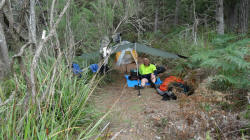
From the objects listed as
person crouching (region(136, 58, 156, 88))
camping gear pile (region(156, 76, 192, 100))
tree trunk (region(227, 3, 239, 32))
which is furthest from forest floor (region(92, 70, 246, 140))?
tree trunk (region(227, 3, 239, 32))

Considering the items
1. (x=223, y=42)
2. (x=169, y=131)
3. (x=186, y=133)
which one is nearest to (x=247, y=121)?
(x=186, y=133)

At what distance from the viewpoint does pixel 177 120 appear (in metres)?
3.13

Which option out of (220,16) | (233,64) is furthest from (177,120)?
(220,16)

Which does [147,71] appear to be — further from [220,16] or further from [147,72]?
[220,16]

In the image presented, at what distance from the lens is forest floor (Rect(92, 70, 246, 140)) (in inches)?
101

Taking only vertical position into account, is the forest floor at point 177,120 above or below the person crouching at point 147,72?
below

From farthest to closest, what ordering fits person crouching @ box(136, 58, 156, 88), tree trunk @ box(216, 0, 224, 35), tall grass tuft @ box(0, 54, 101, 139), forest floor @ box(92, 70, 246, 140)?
tree trunk @ box(216, 0, 224, 35)
person crouching @ box(136, 58, 156, 88)
forest floor @ box(92, 70, 246, 140)
tall grass tuft @ box(0, 54, 101, 139)

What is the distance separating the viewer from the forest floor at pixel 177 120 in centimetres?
256

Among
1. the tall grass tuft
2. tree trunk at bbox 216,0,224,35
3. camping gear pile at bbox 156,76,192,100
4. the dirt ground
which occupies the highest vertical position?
tree trunk at bbox 216,0,224,35

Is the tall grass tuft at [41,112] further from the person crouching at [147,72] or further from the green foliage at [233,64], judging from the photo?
the person crouching at [147,72]

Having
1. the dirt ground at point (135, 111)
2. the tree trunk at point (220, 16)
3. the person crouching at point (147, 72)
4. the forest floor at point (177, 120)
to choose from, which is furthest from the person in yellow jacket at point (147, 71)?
the tree trunk at point (220, 16)

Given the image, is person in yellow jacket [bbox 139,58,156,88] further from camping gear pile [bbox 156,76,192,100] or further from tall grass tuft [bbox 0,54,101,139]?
tall grass tuft [bbox 0,54,101,139]

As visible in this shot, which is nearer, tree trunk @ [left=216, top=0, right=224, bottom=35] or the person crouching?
the person crouching

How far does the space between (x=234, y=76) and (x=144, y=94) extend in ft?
7.17
